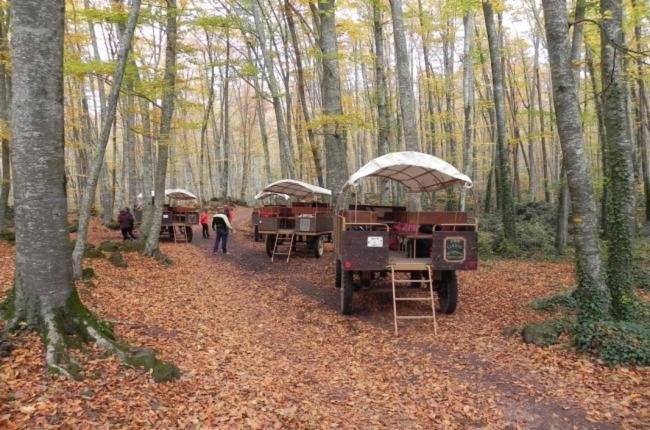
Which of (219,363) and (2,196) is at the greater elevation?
(2,196)

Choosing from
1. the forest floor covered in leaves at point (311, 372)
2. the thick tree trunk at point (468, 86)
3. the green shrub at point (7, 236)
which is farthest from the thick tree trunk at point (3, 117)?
the thick tree trunk at point (468, 86)

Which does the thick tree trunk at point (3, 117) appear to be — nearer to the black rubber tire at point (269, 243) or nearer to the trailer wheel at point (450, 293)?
the black rubber tire at point (269, 243)

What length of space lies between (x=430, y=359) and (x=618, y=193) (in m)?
3.72

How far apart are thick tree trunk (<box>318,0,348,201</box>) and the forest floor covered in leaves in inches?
193

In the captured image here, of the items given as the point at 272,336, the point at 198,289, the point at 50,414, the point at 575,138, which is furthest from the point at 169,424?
the point at 575,138

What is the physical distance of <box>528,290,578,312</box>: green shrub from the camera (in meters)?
7.31

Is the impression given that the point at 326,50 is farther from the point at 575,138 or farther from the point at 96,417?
the point at 96,417

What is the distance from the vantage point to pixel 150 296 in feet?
24.6

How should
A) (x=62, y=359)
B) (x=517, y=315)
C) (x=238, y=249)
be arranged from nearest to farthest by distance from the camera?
(x=62, y=359) < (x=517, y=315) < (x=238, y=249)

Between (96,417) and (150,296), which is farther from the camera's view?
(150,296)

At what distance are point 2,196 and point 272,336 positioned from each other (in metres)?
10.6

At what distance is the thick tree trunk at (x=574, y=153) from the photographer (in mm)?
5934

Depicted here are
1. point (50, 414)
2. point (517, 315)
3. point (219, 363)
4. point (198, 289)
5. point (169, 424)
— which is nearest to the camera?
point (50, 414)

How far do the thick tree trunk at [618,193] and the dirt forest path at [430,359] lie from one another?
5.94 ft
